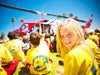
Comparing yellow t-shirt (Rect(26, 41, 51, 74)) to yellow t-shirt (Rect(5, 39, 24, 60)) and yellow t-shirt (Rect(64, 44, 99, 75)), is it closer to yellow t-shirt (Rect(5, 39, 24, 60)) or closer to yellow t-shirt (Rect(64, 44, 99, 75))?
yellow t-shirt (Rect(5, 39, 24, 60))

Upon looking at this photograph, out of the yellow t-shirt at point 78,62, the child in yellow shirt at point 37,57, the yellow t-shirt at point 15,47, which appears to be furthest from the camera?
the yellow t-shirt at point 15,47

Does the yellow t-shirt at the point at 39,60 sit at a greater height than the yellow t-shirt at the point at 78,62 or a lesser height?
lesser

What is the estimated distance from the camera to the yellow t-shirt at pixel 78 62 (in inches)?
37.7

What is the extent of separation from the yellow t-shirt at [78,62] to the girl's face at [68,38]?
0.06 m

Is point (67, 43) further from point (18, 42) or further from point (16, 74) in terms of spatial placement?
point (18, 42)

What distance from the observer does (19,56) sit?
361cm

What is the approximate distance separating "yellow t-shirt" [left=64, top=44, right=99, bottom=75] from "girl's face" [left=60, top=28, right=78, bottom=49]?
0.19ft

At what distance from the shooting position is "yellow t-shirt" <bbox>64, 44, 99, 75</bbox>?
0.96 metres

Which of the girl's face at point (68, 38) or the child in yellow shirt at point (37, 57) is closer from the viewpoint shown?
the girl's face at point (68, 38)

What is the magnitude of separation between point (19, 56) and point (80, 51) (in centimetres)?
271

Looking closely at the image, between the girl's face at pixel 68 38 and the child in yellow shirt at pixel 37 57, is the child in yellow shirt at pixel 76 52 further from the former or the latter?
the child in yellow shirt at pixel 37 57

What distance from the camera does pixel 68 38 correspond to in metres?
1.07

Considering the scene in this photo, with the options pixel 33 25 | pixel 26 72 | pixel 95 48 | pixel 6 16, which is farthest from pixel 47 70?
pixel 33 25

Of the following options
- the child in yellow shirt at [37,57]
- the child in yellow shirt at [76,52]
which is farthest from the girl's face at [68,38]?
the child in yellow shirt at [37,57]
